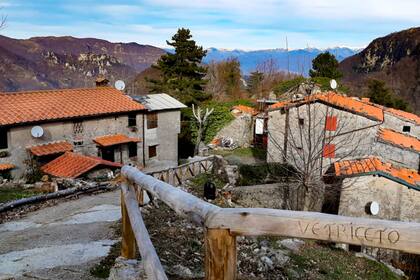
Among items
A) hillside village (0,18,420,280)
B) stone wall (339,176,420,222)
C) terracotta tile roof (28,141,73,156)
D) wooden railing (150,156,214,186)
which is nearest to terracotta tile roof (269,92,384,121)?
hillside village (0,18,420,280)

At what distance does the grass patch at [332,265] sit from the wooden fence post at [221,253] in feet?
17.5

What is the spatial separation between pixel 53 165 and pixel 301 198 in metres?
13.0

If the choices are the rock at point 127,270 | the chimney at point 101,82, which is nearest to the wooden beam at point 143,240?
the rock at point 127,270

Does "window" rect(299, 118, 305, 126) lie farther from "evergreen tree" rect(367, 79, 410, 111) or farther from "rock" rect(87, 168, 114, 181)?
"evergreen tree" rect(367, 79, 410, 111)

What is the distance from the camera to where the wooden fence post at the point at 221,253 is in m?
1.96

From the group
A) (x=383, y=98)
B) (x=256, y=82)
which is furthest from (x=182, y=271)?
(x=256, y=82)

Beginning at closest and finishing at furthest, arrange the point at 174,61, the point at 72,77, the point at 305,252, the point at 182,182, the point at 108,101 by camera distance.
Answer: the point at 305,252 < the point at 182,182 < the point at 108,101 < the point at 174,61 < the point at 72,77

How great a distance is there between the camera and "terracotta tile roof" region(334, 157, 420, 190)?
1650 centimetres

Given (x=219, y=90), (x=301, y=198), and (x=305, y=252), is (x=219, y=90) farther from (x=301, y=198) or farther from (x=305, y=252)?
(x=305, y=252)

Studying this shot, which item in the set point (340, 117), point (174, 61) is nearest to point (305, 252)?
point (340, 117)

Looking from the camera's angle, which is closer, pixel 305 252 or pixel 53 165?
pixel 305 252

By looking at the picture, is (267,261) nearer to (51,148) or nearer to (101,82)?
(51,148)

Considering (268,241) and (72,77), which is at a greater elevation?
(72,77)

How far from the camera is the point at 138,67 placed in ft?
283
